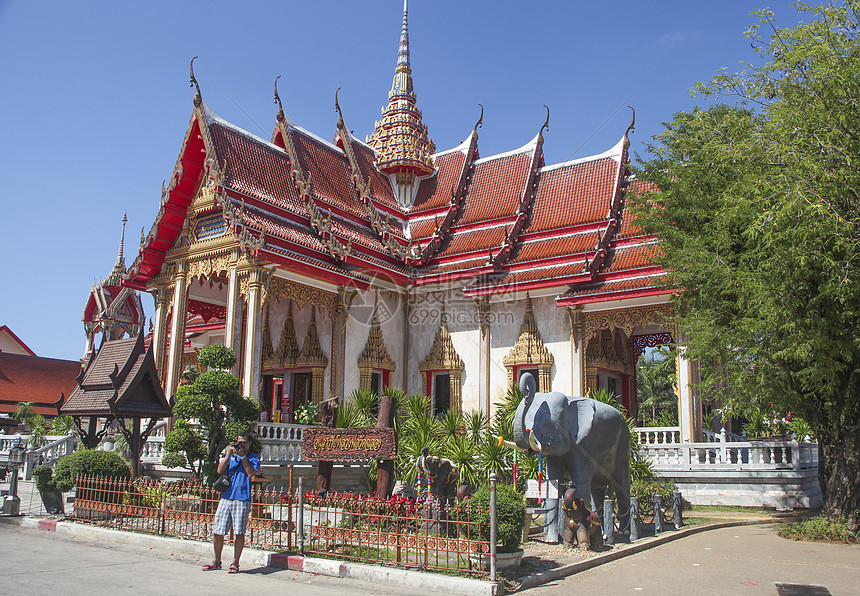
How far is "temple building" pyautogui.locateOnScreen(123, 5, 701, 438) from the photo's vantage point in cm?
1722

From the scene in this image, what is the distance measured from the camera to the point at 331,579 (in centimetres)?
709

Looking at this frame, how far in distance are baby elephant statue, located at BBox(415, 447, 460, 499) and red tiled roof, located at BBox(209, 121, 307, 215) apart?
33.1 feet

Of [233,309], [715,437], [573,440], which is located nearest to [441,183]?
[233,309]

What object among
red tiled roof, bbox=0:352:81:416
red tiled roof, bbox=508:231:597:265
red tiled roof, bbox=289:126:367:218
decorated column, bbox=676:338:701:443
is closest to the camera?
decorated column, bbox=676:338:701:443

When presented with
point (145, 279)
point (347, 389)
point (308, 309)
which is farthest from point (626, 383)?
point (145, 279)

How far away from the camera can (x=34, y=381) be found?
35.5 meters

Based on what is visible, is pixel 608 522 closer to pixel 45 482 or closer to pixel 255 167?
pixel 45 482

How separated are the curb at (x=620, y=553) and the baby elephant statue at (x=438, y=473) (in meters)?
2.29

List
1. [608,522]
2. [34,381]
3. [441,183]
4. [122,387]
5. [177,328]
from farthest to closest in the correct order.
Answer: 1. [34,381]
2. [441,183]
3. [177,328]
4. [122,387]
5. [608,522]

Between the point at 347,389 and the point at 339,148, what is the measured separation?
9.57 metres

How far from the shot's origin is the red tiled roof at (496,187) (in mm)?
22656

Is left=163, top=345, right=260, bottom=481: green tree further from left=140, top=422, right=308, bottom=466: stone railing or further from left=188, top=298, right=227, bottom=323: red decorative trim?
left=188, top=298, right=227, bottom=323: red decorative trim

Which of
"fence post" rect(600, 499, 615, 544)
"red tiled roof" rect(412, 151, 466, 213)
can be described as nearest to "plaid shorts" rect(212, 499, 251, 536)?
"fence post" rect(600, 499, 615, 544)

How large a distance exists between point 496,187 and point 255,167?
8.43 metres
